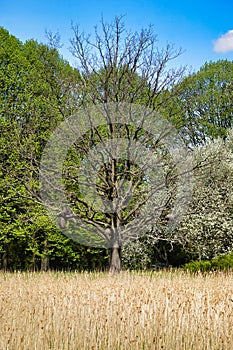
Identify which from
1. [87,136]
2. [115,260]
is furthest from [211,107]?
[115,260]

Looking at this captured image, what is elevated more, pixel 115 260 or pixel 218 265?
pixel 115 260

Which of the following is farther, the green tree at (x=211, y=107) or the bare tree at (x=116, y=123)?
the green tree at (x=211, y=107)

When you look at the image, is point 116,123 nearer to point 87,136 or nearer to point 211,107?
point 87,136

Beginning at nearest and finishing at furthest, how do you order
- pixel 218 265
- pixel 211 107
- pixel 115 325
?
pixel 115 325
pixel 218 265
pixel 211 107

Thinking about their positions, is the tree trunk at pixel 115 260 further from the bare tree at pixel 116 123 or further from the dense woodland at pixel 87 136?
the dense woodland at pixel 87 136

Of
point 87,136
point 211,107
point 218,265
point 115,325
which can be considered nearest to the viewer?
point 115,325

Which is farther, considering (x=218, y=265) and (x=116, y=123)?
(x=116, y=123)

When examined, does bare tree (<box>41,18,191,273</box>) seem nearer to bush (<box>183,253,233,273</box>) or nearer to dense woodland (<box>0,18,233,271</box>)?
dense woodland (<box>0,18,233,271</box>)

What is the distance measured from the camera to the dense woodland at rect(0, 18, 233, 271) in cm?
1156

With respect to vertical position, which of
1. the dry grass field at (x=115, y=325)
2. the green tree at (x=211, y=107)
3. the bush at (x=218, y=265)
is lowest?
the dry grass field at (x=115, y=325)

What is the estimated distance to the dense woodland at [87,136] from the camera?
11562 millimetres

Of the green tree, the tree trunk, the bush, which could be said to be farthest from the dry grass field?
the green tree

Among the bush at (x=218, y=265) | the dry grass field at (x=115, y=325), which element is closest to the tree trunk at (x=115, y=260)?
the bush at (x=218, y=265)

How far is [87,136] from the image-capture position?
11.6 meters
